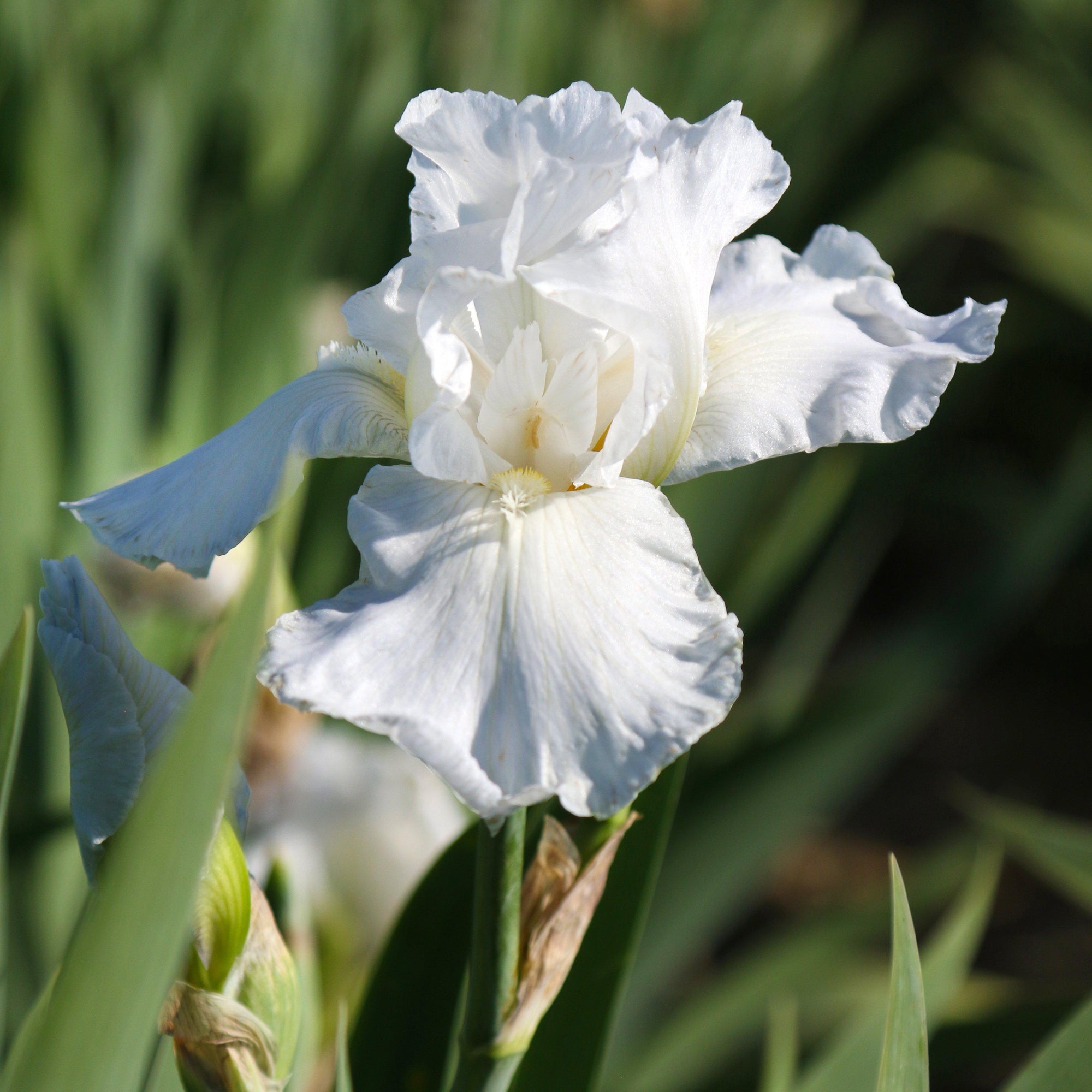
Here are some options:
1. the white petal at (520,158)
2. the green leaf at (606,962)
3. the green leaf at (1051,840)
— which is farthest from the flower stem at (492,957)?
the green leaf at (1051,840)

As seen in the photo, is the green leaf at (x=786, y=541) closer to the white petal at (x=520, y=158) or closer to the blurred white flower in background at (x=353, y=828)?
the blurred white flower in background at (x=353, y=828)

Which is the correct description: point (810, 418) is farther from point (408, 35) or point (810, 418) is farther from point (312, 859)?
point (408, 35)

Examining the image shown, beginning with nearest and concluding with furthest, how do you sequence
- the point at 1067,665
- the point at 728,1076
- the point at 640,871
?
the point at 640,871, the point at 728,1076, the point at 1067,665

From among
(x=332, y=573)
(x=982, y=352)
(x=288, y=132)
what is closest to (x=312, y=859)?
(x=332, y=573)

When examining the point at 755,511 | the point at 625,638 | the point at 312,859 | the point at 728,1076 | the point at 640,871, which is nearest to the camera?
the point at 625,638

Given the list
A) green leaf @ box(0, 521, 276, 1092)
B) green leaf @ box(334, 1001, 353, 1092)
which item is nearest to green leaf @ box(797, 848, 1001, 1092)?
green leaf @ box(334, 1001, 353, 1092)

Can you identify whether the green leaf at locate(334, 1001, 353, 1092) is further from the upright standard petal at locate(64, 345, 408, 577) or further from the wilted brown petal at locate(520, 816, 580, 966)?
the upright standard petal at locate(64, 345, 408, 577)
